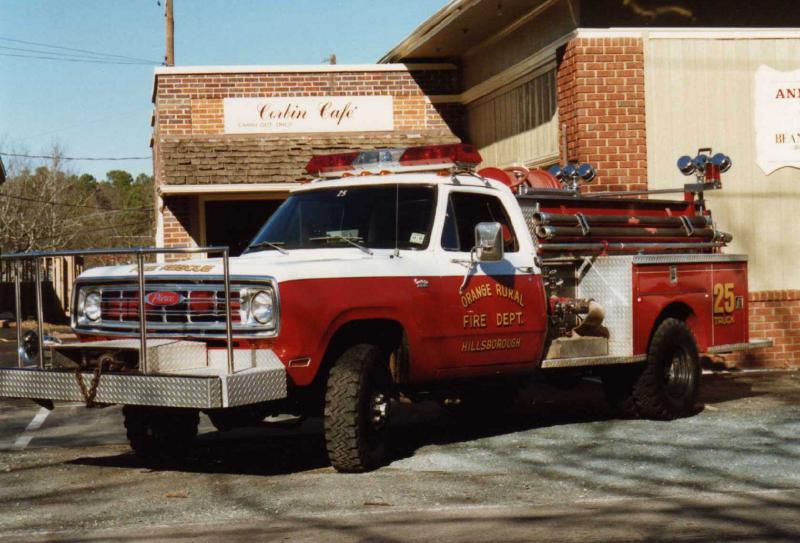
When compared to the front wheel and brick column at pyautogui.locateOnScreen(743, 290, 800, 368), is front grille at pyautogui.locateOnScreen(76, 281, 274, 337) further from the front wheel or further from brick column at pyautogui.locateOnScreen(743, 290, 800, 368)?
brick column at pyautogui.locateOnScreen(743, 290, 800, 368)

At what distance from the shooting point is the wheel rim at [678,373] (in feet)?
36.1

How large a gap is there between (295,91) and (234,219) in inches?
91.8

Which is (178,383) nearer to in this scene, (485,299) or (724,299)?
(485,299)

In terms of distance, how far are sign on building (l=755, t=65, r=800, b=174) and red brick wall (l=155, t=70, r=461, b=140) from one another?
600cm

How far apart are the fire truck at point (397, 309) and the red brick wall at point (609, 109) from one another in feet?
8.01

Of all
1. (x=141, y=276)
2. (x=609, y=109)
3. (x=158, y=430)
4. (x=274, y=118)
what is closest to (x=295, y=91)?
(x=274, y=118)

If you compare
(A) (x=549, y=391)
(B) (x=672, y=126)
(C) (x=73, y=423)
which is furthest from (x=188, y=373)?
(B) (x=672, y=126)

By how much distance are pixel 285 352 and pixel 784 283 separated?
9.42 meters

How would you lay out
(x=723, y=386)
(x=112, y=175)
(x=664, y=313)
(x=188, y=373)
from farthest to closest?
(x=112, y=175) → (x=723, y=386) → (x=664, y=313) → (x=188, y=373)

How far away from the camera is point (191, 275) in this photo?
807 cm

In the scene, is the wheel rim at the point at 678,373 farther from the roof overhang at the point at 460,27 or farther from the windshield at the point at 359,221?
the roof overhang at the point at 460,27

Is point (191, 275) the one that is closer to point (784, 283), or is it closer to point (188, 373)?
point (188, 373)

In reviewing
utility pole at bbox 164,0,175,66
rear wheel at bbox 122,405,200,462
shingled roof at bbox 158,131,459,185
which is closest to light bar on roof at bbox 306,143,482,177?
rear wheel at bbox 122,405,200,462

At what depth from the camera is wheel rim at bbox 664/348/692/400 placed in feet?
36.1
